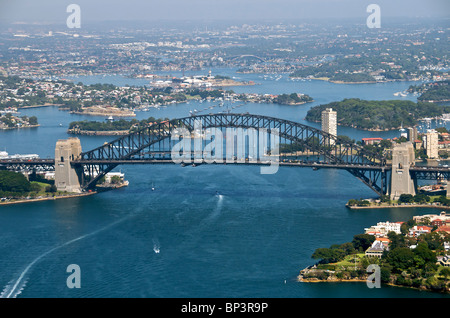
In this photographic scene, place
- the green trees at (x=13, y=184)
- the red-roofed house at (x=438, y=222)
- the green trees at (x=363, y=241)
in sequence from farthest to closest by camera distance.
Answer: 1. the green trees at (x=13, y=184)
2. the red-roofed house at (x=438, y=222)
3. the green trees at (x=363, y=241)

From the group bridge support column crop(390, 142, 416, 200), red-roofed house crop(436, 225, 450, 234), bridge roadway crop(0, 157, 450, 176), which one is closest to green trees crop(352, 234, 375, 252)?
red-roofed house crop(436, 225, 450, 234)

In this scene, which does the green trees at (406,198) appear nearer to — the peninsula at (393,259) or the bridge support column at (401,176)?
the bridge support column at (401,176)

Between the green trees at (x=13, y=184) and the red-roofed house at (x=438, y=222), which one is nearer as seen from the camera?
the red-roofed house at (x=438, y=222)

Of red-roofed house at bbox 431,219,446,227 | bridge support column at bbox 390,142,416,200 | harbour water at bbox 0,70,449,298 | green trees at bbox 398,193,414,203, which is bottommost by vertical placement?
harbour water at bbox 0,70,449,298

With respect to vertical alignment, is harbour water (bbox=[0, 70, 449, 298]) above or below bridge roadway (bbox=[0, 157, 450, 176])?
below

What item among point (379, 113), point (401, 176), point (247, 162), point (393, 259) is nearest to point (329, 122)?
point (379, 113)

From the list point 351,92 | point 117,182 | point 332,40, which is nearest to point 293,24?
point 332,40

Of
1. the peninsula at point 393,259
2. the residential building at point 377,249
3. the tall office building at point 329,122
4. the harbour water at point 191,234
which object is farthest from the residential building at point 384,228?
the tall office building at point 329,122

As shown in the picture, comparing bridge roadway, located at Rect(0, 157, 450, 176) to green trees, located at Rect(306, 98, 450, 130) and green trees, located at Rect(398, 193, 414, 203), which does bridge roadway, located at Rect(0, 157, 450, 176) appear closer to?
green trees, located at Rect(398, 193, 414, 203)
